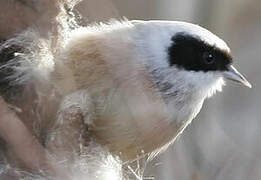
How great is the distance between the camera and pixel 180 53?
257 cm

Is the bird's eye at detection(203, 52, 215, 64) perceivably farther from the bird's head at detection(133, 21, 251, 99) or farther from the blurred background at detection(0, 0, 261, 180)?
the blurred background at detection(0, 0, 261, 180)

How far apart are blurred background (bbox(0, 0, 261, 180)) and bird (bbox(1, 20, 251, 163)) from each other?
95mm

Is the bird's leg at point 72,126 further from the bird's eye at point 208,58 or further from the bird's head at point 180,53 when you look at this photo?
the bird's eye at point 208,58

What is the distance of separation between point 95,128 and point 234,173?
2.52 ft

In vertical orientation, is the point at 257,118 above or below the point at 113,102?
below

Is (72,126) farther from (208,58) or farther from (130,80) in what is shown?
(208,58)

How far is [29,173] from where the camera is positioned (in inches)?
87.4

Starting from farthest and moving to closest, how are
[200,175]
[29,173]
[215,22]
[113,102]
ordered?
1. [215,22]
2. [200,175]
3. [113,102]
4. [29,173]

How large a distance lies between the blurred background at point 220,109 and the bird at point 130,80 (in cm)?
9

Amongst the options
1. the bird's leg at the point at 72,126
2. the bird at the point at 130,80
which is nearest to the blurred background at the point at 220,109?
the bird at the point at 130,80

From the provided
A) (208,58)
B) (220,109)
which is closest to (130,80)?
(208,58)

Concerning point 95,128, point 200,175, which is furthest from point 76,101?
point 200,175

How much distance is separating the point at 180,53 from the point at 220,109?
82 centimetres

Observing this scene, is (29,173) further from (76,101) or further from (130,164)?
(130,164)
